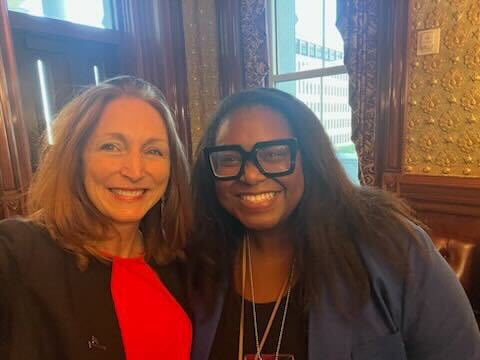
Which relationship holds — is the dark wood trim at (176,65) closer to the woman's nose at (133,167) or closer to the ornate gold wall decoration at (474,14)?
the ornate gold wall decoration at (474,14)

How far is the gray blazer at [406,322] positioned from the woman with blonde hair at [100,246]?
0.40 meters

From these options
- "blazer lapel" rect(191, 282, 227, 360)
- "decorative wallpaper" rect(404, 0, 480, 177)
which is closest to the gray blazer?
"blazer lapel" rect(191, 282, 227, 360)

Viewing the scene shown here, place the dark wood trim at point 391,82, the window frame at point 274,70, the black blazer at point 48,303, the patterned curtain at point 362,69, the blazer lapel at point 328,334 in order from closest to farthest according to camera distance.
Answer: the black blazer at point 48,303
the blazer lapel at point 328,334
the dark wood trim at point 391,82
the patterned curtain at point 362,69
the window frame at point 274,70

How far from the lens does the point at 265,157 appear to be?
1.08 meters

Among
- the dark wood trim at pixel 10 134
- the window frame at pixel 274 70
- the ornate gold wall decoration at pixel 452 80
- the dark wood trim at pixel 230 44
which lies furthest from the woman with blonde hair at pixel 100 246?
the dark wood trim at pixel 230 44

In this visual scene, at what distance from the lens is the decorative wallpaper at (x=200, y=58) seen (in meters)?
3.62

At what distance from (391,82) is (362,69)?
241 mm

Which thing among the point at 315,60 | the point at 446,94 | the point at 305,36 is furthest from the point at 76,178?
the point at 305,36

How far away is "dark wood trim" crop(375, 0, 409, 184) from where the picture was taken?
2709 mm

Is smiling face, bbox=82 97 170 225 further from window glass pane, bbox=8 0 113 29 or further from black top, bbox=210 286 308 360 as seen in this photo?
window glass pane, bbox=8 0 113 29

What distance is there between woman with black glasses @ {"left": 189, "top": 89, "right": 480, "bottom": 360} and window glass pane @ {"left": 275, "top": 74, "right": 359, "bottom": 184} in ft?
6.95

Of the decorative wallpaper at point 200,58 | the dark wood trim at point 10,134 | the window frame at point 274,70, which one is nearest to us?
the dark wood trim at point 10,134

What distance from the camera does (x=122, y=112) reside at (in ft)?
3.43

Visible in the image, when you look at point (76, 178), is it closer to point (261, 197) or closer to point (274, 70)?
point (261, 197)
